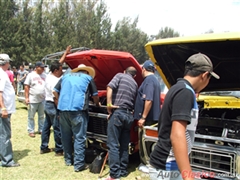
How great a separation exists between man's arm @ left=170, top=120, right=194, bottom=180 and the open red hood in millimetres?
2613

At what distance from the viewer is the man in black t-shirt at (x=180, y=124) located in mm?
1774

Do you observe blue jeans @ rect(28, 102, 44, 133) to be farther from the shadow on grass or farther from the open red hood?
the open red hood

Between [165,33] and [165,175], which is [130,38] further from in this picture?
[165,175]

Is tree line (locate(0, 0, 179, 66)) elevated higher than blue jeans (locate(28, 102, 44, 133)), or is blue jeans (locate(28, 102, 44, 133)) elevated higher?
tree line (locate(0, 0, 179, 66))

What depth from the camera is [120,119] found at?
4.02 metres

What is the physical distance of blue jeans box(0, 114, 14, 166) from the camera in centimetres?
427

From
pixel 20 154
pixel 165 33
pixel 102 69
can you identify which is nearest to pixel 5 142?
pixel 20 154

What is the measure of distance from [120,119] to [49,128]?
1974 mm

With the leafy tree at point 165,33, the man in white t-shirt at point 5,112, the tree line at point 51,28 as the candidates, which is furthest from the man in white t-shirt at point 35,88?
the leafy tree at point 165,33

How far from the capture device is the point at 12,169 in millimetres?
4332

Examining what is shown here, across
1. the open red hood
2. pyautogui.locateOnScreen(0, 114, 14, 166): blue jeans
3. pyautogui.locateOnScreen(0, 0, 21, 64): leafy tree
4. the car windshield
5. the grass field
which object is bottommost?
the grass field

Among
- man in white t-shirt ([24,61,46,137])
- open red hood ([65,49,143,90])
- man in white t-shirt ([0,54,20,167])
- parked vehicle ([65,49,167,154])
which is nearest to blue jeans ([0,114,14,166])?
man in white t-shirt ([0,54,20,167])

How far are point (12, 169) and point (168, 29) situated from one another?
5443 centimetres

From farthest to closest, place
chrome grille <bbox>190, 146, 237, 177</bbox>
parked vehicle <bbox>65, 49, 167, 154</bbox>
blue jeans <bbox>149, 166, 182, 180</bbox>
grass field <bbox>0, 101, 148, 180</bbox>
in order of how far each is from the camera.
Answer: parked vehicle <bbox>65, 49, 167, 154</bbox> < grass field <bbox>0, 101, 148, 180</bbox> < chrome grille <bbox>190, 146, 237, 177</bbox> < blue jeans <bbox>149, 166, 182, 180</bbox>
